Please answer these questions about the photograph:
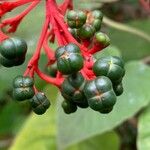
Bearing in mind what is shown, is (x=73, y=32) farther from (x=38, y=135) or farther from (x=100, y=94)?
(x=38, y=135)

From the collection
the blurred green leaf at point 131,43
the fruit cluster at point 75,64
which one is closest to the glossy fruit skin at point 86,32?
the fruit cluster at point 75,64

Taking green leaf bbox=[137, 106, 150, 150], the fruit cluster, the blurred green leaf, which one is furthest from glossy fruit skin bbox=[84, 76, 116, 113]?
the blurred green leaf

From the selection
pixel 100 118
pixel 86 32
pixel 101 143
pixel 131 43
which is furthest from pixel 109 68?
pixel 131 43

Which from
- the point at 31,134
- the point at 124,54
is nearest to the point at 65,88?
the point at 31,134

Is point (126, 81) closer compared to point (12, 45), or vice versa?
point (12, 45)

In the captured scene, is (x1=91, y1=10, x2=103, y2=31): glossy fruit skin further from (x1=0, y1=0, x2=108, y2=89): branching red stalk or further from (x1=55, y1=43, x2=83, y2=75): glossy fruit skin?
(x1=55, y1=43, x2=83, y2=75): glossy fruit skin

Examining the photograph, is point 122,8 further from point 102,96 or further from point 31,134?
point 102,96
